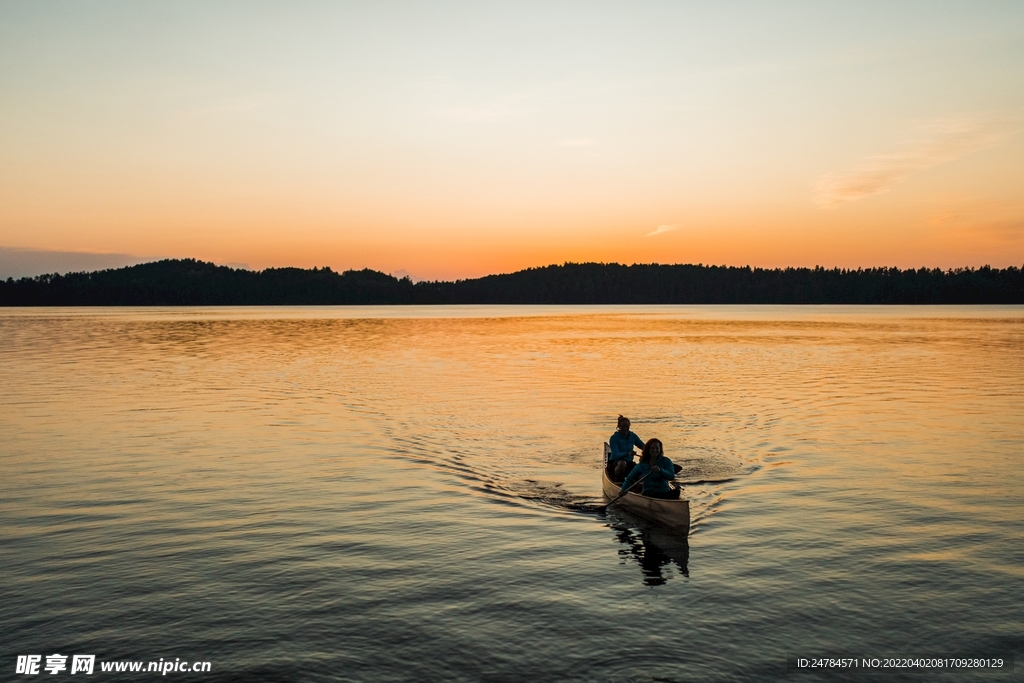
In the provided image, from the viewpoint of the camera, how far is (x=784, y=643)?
12320 mm

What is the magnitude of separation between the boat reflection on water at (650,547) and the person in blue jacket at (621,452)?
1.65 m

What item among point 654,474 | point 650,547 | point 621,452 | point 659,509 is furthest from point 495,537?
point 621,452

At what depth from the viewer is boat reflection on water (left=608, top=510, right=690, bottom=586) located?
1565 centimetres

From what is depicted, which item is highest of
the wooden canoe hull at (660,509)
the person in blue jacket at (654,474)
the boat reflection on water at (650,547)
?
the person in blue jacket at (654,474)

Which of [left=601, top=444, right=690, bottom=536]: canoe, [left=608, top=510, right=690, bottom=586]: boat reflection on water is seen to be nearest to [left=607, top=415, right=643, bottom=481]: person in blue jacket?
[left=601, top=444, right=690, bottom=536]: canoe

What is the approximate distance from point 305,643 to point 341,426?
23.1 meters

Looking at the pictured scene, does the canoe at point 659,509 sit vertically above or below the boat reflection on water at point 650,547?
above

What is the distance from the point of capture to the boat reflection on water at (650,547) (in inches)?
616

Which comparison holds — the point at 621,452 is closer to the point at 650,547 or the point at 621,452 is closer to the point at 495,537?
the point at 650,547

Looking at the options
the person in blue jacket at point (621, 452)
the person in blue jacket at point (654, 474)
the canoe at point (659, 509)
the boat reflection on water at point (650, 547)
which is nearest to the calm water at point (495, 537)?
the boat reflection on water at point (650, 547)

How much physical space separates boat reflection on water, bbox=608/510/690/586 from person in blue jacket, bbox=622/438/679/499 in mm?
811

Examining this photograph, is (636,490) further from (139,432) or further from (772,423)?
(139,432)

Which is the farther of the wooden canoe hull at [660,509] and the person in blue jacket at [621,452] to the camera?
the person in blue jacket at [621,452]

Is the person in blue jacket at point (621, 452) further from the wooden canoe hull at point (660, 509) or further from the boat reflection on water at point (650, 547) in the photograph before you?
the boat reflection on water at point (650, 547)
